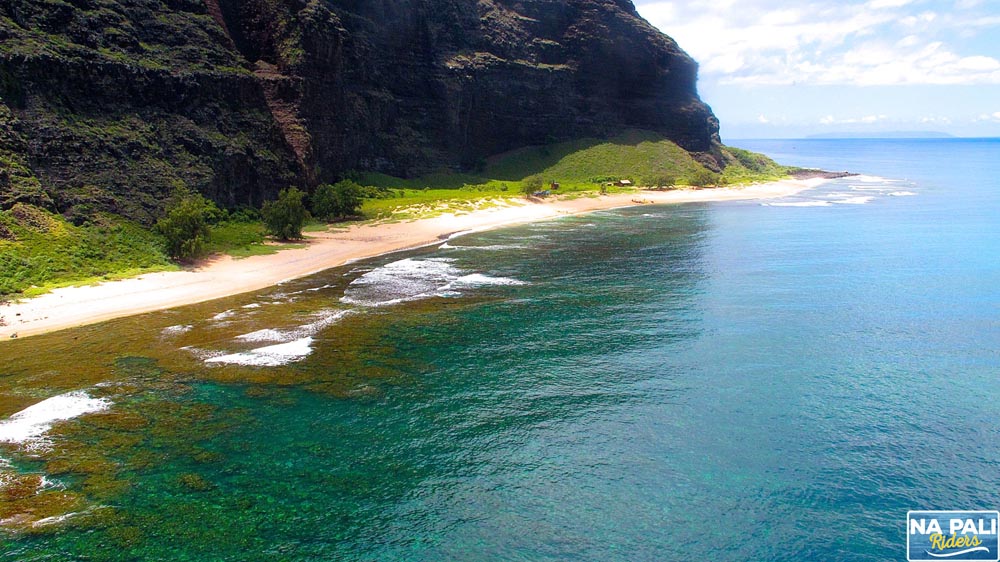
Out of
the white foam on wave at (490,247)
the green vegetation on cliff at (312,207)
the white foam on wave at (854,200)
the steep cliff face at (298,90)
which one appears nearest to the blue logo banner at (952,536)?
the green vegetation on cliff at (312,207)

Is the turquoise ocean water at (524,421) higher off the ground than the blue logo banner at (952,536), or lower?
higher

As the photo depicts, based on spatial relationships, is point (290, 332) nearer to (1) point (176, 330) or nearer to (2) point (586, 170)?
(1) point (176, 330)

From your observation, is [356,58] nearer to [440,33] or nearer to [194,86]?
[440,33]

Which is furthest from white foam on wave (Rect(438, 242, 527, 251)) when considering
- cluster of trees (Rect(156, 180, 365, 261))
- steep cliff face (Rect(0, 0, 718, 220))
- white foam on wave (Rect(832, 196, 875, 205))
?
white foam on wave (Rect(832, 196, 875, 205))

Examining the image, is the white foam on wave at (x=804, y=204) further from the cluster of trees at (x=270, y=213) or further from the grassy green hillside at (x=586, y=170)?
the cluster of trees at (x=270, y=213)

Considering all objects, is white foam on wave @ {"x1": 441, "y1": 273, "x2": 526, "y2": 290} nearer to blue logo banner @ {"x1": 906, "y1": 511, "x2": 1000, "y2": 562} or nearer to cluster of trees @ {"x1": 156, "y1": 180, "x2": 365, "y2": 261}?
cluster of trees @ {"x1": 156, "y1": 180, "x2": 365, "y2": 261}

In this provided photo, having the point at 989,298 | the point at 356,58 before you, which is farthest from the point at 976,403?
the point at 356,58

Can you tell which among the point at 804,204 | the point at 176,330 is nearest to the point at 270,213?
the point at 176,330
